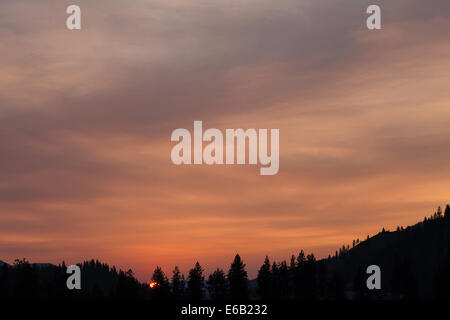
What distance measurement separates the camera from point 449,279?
583 feet
